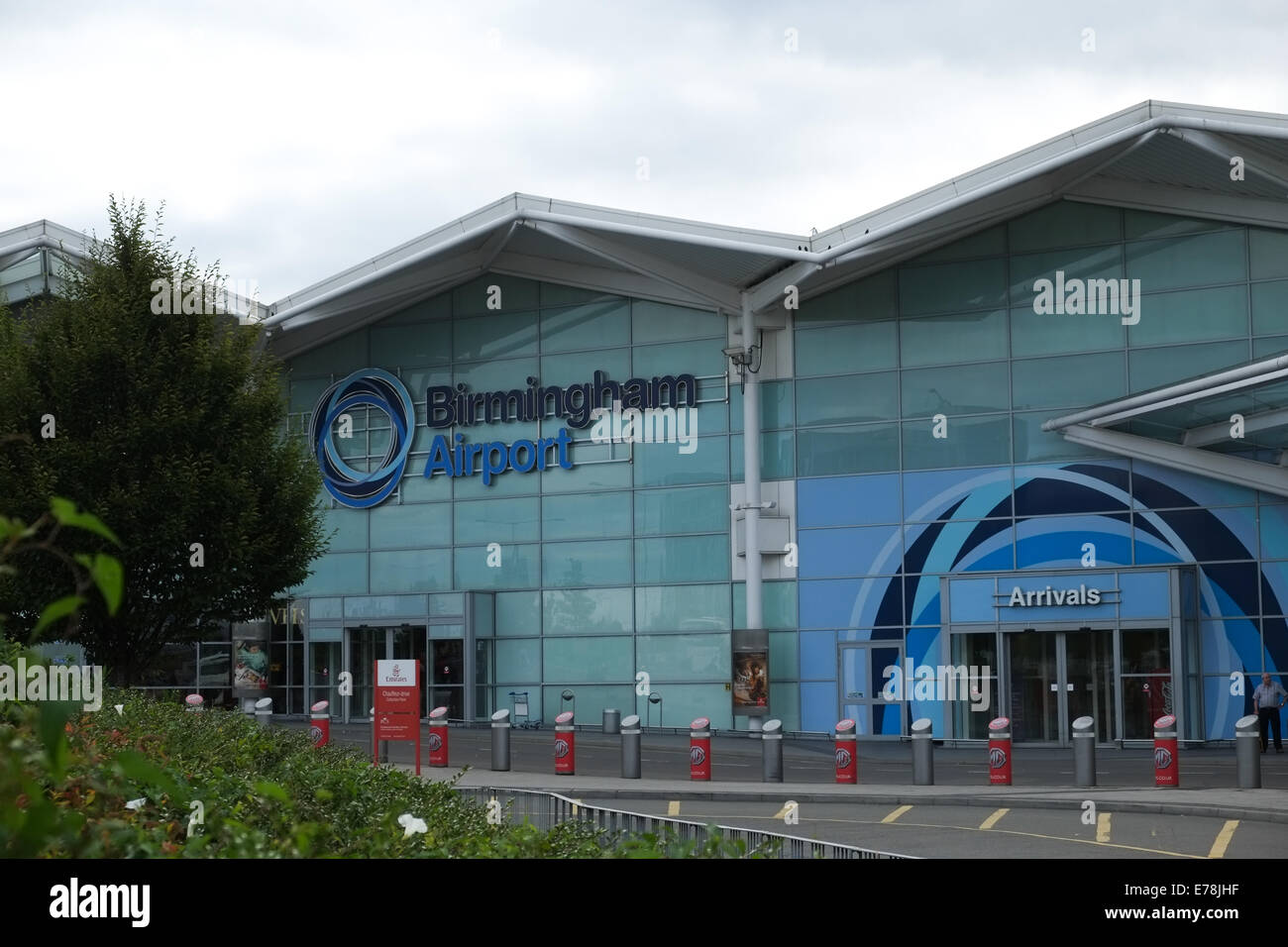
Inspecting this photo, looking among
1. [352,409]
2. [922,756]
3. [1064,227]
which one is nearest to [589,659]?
[352,409]

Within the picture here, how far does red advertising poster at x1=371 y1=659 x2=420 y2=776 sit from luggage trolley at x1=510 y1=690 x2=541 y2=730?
12.9m

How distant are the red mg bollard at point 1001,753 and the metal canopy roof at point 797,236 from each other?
11.4 meters

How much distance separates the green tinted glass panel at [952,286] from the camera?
99.5 feet

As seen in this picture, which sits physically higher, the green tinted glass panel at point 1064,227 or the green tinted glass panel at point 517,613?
the green tinted glass panel at point 1064,227

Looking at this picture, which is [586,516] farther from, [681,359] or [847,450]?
[847,450]

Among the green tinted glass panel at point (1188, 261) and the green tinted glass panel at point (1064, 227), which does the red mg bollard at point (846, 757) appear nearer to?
the green tinted glass panel at point (1188, 261)

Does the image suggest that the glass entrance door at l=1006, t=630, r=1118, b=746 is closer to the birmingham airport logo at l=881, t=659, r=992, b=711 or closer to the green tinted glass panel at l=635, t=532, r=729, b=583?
the birmingham airport logo at l=881, t=659, r=992, b=711

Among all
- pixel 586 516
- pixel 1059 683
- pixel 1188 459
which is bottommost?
pixel 1059 683

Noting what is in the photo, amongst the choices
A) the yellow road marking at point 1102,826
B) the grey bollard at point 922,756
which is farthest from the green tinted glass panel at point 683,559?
the yellow road marking at point 1102,826

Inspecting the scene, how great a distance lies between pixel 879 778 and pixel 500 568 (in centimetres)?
1452

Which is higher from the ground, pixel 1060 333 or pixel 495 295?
pixel 495 295

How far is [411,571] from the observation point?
36094 millimetres
